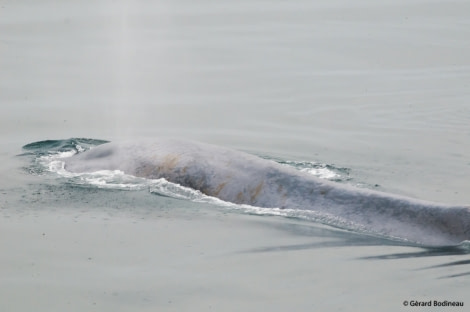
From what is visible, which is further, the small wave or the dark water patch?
the dark water patch

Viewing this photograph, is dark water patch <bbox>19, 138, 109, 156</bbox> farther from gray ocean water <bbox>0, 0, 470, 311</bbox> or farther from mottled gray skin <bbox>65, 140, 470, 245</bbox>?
mottled gray skin <bbox>65, 140, 470, 245</bbox>

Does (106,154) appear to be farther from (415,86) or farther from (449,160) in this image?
(415,86)

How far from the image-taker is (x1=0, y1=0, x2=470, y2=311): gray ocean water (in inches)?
354

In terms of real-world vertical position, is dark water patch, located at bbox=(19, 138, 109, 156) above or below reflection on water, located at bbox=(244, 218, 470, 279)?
above

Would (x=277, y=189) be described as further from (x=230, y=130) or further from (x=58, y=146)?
(x=230, y=130)

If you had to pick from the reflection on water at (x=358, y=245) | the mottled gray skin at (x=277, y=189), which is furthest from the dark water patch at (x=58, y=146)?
the reflection on water at (x=358, y=245)

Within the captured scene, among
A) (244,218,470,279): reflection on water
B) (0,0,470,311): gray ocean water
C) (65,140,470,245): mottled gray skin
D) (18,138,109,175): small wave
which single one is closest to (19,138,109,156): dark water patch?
(18,138,109,175): small wave

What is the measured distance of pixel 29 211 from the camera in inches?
462

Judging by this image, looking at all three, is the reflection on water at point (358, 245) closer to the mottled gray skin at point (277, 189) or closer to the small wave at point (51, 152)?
the mottled gray skin at point (277, 189)

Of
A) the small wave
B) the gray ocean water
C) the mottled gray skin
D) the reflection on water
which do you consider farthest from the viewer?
the small wave

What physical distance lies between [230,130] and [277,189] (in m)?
5.87

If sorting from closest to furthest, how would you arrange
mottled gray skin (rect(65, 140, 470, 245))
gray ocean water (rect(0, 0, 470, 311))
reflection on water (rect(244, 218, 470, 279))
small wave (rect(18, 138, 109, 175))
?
gray ocean water (rect(0, 0, 470, 311)), reflection on water (rect(244, 218, 470, 279)), mottled gray skin (rect(65, 140, 470, 245)), small wave (rect(18, 138, 109, 175))

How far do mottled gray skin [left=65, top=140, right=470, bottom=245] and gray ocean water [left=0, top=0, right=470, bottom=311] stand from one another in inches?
6.5

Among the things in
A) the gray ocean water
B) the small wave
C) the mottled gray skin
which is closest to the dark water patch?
the small wave
